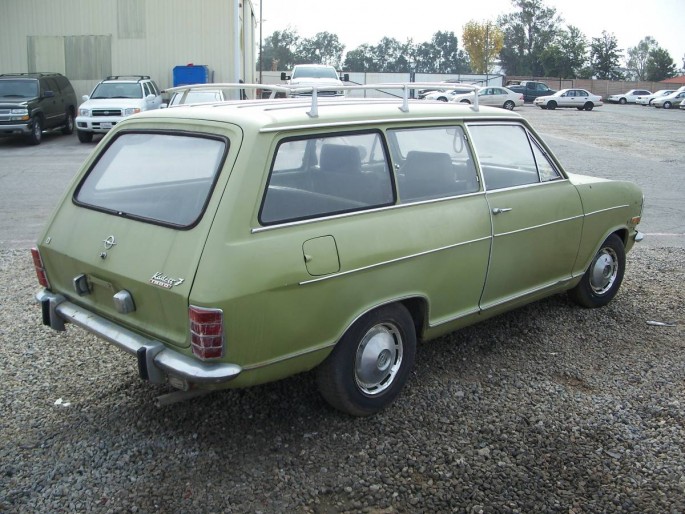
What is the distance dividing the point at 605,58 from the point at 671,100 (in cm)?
3264

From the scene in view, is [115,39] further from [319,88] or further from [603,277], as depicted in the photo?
[319,88]

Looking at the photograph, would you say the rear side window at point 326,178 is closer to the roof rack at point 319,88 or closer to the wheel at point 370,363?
the roof rack at point 319,88

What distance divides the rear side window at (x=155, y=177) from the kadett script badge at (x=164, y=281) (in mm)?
272

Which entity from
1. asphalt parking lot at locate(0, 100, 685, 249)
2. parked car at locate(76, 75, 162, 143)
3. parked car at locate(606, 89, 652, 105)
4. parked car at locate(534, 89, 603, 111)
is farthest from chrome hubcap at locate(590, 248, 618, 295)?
parked car at locate(606, 89, 652, 105)

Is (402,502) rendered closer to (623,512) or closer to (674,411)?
(623,512)

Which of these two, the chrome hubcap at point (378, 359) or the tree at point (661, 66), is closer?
the chrome hubcap at point (378, 359)

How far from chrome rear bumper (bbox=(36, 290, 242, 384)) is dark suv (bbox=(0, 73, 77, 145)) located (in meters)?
15.1

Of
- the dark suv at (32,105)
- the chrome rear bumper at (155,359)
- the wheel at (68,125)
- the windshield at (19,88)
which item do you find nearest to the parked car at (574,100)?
the wheel at (68,125)

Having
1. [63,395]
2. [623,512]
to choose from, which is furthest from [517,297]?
[63,395]

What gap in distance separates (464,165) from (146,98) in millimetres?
16384

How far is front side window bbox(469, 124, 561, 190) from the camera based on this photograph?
466cm

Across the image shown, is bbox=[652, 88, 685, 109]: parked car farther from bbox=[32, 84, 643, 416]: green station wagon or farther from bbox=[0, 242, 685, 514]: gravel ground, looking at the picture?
bbox=[32, 84, 643, 416]: green station wagon

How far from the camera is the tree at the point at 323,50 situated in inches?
3915

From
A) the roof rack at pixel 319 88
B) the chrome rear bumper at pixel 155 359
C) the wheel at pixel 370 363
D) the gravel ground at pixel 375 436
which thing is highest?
the roof rack at pixel 319 88
